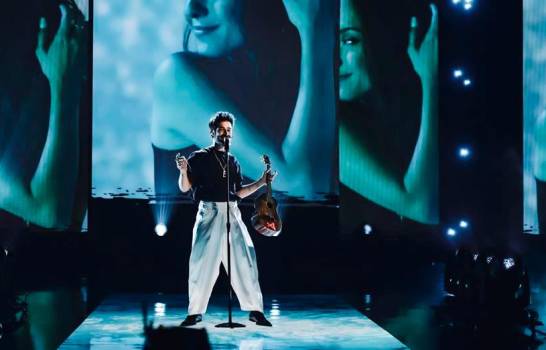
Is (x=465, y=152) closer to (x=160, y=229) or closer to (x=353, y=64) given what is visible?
(x=353, y=64)

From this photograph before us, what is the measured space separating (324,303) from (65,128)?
3634 millimetres

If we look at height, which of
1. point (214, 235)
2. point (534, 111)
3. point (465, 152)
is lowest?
point (214, 235)

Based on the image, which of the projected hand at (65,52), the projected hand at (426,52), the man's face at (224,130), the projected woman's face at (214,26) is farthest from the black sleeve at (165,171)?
the projected hand at (426,52)

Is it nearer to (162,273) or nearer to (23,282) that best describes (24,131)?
(23,282)

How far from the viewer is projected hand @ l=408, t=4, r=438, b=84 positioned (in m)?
9.15

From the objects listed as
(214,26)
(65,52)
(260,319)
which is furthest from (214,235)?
(65,52)

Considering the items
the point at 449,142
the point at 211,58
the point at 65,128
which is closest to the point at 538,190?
the point at 449,142

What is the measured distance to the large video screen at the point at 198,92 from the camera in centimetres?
866

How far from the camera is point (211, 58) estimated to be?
28.7ft

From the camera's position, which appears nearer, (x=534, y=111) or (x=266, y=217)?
(x=266, y=217)

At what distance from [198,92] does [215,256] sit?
312 cm

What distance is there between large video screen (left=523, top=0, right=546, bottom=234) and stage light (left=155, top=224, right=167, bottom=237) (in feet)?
14.0

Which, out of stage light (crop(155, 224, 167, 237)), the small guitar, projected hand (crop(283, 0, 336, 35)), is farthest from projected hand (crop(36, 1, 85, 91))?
the small guitar

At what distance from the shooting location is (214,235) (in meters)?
6.07
